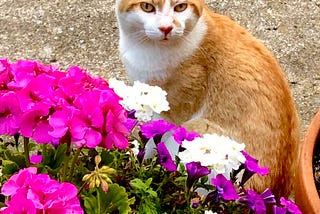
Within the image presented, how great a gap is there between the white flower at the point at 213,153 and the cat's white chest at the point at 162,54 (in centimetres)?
87

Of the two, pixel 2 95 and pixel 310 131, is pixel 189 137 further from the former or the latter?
pixel 310 131

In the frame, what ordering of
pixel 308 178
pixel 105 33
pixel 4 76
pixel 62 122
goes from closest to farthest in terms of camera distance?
1. pixel 62 122
2. pixel 4 76
3. pixel 308 178
4. pixel 105 33

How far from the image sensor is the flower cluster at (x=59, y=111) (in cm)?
123

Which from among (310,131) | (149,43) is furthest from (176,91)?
(310,131)

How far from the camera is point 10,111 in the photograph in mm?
1280

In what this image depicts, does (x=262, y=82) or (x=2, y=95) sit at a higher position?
(x=2, y=95)

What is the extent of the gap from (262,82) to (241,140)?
0.19 m

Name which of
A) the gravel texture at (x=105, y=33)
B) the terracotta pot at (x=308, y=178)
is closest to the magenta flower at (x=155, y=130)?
the terracotta pot at (x=308, y=178)

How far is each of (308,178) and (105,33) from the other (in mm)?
1568

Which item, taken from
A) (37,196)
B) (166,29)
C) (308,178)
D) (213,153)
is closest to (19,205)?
(37,196)

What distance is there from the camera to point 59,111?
124 cm

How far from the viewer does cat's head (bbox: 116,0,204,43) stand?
210cm

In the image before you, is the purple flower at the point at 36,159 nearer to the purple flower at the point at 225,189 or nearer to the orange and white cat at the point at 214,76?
the purple flower at the point at 225,189

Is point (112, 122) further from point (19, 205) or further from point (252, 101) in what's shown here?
point (252, 101)
